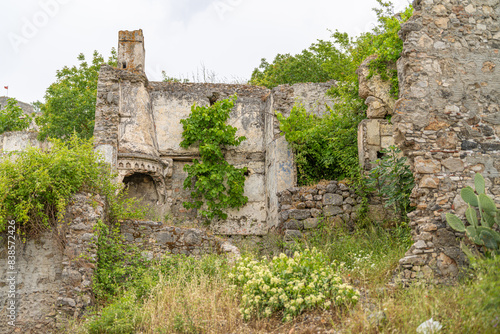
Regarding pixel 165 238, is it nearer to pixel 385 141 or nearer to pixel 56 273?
pixel 56 273

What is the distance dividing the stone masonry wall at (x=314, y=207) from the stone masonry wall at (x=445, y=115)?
9.50ft

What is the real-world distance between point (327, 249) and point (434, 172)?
2.52 metres

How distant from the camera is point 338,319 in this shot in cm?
613

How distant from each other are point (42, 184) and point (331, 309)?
15.9ft

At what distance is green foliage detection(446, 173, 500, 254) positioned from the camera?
22.1 ft

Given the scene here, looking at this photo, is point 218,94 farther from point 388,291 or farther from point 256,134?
point 388,291

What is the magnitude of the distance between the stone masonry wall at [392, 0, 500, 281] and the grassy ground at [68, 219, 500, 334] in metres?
0.70

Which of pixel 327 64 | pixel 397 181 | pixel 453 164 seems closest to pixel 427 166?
pixel 453 164

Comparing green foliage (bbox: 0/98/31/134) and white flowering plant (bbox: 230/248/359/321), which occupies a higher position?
green foliage (bbox: 0/98/31/134)

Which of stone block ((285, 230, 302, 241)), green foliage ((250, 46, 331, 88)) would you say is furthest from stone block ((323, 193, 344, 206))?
green foliage ((250, 46, 331, 88))

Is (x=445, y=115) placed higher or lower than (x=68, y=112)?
lower

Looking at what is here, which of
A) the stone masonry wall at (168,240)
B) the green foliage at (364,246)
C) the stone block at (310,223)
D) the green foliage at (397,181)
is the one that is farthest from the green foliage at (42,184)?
the green foliage at (397,181)

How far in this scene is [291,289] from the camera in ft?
21.3

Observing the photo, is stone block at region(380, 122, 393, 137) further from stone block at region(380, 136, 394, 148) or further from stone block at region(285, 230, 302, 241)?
stone block at region(285, 230, 302, 241)
